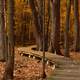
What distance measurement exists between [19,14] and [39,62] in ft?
65.7

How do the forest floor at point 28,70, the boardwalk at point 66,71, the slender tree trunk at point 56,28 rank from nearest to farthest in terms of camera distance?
the boardwalk at point 66,71
the forest floor at point 28,70
the slender tree trunk at point 56,28

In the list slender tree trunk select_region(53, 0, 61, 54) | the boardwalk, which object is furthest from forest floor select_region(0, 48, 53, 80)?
slender tree trunk select_region(53, 0, 61, 54)

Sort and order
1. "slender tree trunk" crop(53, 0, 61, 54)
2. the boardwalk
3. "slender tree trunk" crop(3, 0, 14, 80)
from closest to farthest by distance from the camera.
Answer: the boardwalk, "slender tree trunk" crop(3, 0, 14, 80), "slender tree trunk" crop(53, 0, 61, 54)

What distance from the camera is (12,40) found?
36.1 feet

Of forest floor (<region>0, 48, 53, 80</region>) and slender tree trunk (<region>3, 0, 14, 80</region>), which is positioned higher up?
slender tree trunk (<region>3, 0, 14, 80</region>)

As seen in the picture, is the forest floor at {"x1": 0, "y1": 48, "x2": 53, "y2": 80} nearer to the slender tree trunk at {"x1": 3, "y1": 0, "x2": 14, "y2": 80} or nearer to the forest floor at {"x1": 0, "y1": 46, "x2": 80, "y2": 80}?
the forest floor at {"x1": 0, "y1": 46, "x2": 80, "y2": 80}

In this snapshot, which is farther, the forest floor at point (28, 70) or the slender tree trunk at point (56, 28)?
the slender tree trunk at point (56, 28)

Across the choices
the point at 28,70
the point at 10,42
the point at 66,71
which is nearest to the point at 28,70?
the point at 28,70

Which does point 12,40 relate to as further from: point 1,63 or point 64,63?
point 1,63

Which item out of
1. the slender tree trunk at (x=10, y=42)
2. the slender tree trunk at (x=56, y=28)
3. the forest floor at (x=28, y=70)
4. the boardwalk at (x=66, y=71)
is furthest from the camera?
the slender tree trunk at (x=56, y=28)

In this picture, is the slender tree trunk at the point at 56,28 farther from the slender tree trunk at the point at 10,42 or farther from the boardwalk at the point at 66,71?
the slender tree trunk at the point at 10,42

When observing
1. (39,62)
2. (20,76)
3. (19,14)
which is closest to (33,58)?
(39,62)

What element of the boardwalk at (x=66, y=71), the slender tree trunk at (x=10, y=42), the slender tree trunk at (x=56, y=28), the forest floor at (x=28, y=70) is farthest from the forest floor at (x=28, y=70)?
the slender tree trunk at (x=56, y=28)

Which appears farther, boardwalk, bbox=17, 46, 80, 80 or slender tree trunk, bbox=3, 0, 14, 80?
slender tree trunk, bbox=3, 0, 14, 80
